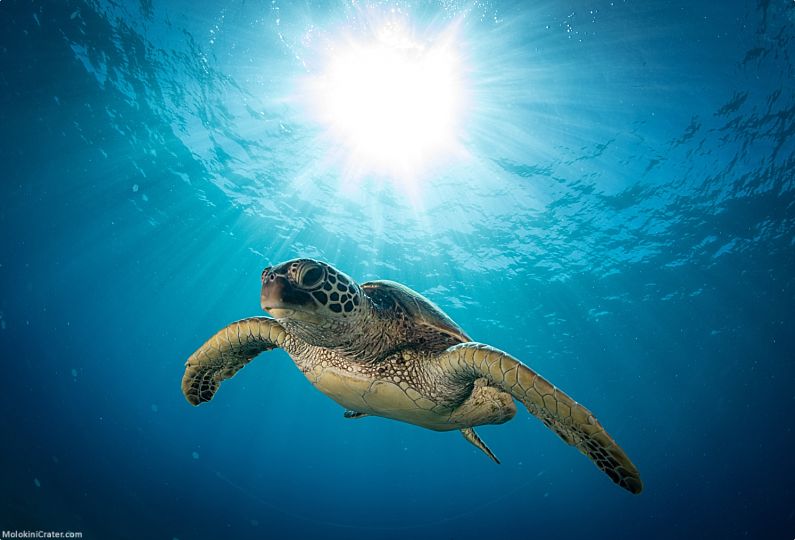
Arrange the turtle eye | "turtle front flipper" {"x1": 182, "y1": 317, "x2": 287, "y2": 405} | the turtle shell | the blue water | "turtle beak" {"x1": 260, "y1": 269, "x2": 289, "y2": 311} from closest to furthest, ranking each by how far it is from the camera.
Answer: "turtle beak" {"x1": 260, "y1": 269, "x2": 289, "y2": 311} < the turtle eye < the turtle shell < "turtle front flipper" {"x1": 182, "y1": 317, "x2": 287, "y2": 405} < the blue water

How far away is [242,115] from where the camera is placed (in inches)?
448

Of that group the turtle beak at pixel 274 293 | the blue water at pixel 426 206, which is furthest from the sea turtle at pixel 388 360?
the blue water at pixel 426 206

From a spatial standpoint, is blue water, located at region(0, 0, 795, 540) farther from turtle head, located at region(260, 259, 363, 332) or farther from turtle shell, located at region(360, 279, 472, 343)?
turtle head, located at region(260, 259, 363, 332)

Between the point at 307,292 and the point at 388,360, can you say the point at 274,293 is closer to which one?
the point at 307,292

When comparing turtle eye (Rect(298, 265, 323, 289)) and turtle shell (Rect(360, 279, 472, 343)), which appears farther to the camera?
turtle shell (Rect(360, 279, 472, 343))

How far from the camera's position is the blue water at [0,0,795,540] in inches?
343

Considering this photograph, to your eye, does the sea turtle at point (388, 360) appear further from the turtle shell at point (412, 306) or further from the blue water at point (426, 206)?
the blue water at point (426, 206)

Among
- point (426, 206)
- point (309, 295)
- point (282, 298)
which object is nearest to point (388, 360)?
point (309, 295)

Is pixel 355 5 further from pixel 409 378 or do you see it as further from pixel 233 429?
pixel 233 429

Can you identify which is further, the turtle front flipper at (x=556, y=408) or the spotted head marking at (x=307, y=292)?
the turtle front flipper at (x=556, y=408)

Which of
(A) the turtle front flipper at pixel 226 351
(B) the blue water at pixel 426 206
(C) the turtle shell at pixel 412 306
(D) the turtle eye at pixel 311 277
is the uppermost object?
(B) the blue water at pixel 426 206

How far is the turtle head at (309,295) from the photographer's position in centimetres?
205

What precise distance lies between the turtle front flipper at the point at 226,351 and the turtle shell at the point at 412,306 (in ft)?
3.17

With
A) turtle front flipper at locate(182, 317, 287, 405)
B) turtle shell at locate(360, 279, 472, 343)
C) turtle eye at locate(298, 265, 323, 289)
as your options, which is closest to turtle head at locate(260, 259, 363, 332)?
turtle eye at locate(298, 265, 323, 289)
